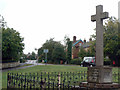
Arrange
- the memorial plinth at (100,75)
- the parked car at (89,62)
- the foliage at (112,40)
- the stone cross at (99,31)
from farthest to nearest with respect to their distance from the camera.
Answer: the foliage at (112,40)
the parked car at (89,62)
the stone cross at (99,31)
the memorial plinth at (100,75)

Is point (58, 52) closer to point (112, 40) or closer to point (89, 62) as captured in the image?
point (112, 40)

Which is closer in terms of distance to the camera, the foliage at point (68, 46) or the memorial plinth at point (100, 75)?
the memorial plinth at point (100, 75)

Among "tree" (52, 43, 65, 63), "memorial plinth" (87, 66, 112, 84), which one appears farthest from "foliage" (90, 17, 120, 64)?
"memorial plinth" (87, 66, 112, 84)

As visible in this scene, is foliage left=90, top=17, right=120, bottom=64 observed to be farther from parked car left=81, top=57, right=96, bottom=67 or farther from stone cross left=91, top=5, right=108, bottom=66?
stone cross left=91, top=5, right=108, bottom=66

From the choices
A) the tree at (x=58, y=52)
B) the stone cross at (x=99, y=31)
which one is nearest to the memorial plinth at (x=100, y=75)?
the stone cross at (x=99, y=31)

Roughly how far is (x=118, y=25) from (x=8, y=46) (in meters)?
21.5

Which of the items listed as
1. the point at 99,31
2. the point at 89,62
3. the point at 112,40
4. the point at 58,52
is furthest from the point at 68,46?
the point at 99,31

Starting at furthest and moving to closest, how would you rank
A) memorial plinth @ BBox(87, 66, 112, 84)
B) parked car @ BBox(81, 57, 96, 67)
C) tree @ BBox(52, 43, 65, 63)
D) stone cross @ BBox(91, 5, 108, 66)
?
tree @ BBox(52, 43, 65, 63), parked car @ BBox(81, 57, 96, 67), stone cross @ BBox(91, 5, 108, 66), memorial plinth @ BBox(87, 66, 112, 84)

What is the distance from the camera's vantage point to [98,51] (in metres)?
9.38

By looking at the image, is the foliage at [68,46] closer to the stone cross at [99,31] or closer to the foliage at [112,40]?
the foliage at [112,40]

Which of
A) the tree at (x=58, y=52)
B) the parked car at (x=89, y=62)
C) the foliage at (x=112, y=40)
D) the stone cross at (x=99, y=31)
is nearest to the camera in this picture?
the stone cross at (x=99, y=31)

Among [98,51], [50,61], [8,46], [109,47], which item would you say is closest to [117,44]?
[109,47]

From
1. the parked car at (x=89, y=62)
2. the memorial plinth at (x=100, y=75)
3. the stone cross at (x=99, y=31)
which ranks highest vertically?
the stone cross at (x=99, y=31)

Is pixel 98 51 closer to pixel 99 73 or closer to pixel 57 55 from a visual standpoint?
pixel 99 73
